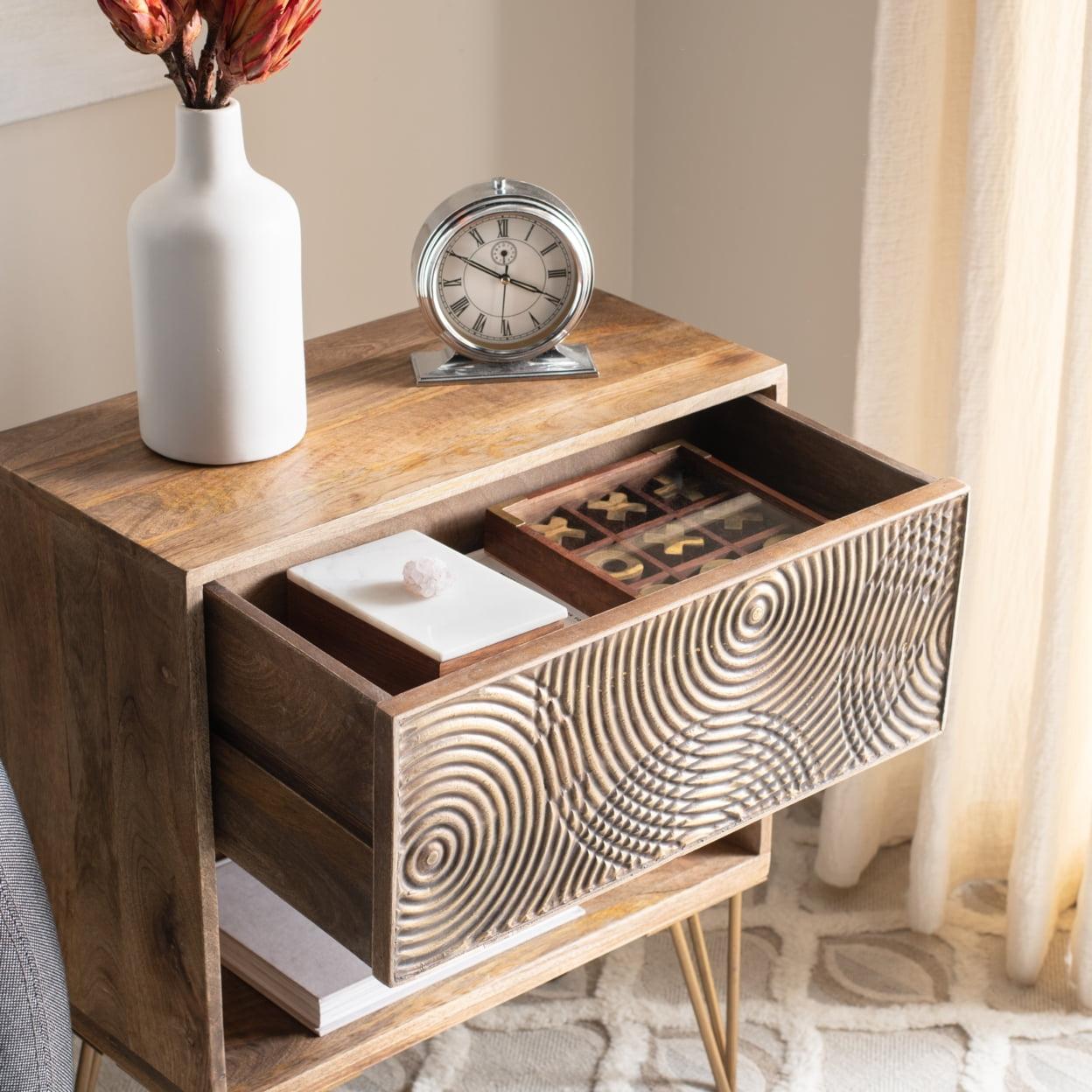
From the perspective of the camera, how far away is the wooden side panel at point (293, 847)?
104cm

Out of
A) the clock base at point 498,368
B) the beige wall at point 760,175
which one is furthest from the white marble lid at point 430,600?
the beige wall at point 760,175

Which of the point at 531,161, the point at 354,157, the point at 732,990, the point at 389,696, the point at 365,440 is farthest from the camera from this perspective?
the point at 531,161

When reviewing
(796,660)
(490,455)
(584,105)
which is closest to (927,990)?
(796,660)

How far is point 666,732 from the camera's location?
111 cm

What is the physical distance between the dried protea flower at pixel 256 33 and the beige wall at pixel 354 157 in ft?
1.17

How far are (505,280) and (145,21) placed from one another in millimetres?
362

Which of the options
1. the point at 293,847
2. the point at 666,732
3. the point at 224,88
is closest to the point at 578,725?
the point at 666,732

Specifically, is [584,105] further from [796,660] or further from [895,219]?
[796,660]

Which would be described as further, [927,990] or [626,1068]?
[927,990]

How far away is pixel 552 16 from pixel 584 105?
0.12 m

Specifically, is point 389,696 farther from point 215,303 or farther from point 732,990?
point 732,990

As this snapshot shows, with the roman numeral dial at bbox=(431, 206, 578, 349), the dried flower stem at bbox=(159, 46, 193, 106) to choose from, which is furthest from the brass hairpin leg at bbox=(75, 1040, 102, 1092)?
the dried flower stem at bbox=(159, 46, 193, 106)

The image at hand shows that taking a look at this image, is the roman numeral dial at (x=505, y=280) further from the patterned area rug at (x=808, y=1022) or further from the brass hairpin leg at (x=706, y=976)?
the patterned area rug at (x=808, y=1022)

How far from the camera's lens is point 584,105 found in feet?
6.13
